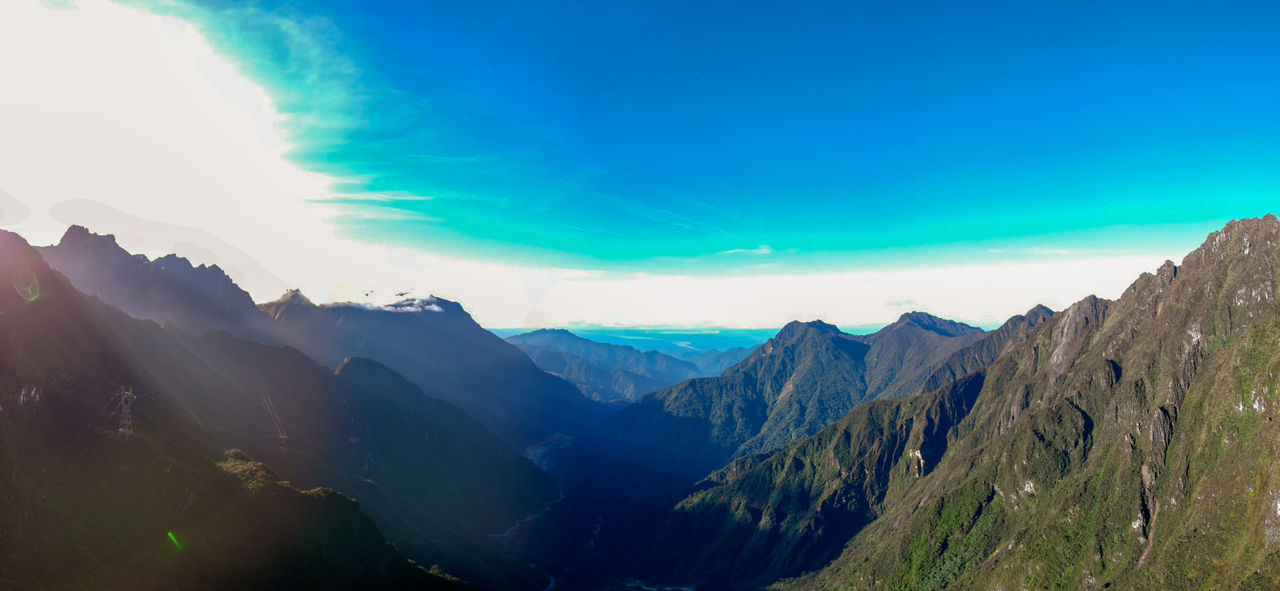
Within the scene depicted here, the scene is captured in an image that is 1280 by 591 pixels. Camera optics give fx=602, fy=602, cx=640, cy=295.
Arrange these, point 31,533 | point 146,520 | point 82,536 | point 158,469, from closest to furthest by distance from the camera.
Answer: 1. point 31,533
2. point 82,536
3. point 146,520
4. point 158,469

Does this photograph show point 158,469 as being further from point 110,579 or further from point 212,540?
point 110,579

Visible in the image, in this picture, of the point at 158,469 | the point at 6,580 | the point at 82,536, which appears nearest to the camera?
the point at 6,580

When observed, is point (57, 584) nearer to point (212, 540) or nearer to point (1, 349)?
point (212, 540)

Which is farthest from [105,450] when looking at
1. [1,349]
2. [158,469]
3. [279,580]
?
[279,580]

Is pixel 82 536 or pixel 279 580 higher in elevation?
pixel 82 536

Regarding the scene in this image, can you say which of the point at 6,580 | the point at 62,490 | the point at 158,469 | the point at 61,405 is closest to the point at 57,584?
the point at 6,580

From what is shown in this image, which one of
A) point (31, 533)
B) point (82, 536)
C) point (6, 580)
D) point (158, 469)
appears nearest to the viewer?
point (6, 580)

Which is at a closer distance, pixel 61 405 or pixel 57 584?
pixel 57 584

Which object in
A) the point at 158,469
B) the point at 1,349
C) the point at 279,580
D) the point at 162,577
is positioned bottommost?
the point at 279,580

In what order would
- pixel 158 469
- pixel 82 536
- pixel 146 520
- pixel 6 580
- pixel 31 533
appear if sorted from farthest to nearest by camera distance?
pixel 158 469, pixel 146 520, pixel 82 536, pixel 31 533, pixel 6 580
